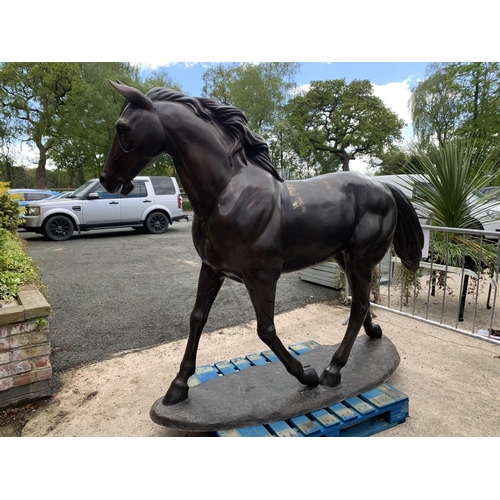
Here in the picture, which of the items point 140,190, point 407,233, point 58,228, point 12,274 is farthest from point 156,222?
point 407,233

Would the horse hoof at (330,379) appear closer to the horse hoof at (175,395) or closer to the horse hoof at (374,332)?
the horse hoof at (374,332)

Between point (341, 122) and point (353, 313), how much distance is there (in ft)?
93.6

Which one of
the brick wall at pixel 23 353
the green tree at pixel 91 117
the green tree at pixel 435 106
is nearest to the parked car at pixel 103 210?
the brick wall at pixel 23 353

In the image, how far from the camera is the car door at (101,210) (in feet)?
36.6

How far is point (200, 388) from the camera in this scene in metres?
2.39

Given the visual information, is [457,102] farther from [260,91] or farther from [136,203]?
[136,203]

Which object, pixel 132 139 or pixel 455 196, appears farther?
pixel 455 196

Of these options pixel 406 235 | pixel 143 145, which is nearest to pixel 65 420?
pixel 143 145

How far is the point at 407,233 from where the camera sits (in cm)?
286

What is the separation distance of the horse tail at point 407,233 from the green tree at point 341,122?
25650 mm

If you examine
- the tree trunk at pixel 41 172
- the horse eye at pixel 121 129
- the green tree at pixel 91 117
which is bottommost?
the horse eye at pixel 121 129

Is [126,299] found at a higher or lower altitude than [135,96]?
lower

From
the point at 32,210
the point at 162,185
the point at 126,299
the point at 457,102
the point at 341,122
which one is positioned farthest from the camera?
the point at 341,122

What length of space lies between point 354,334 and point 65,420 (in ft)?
7.08
